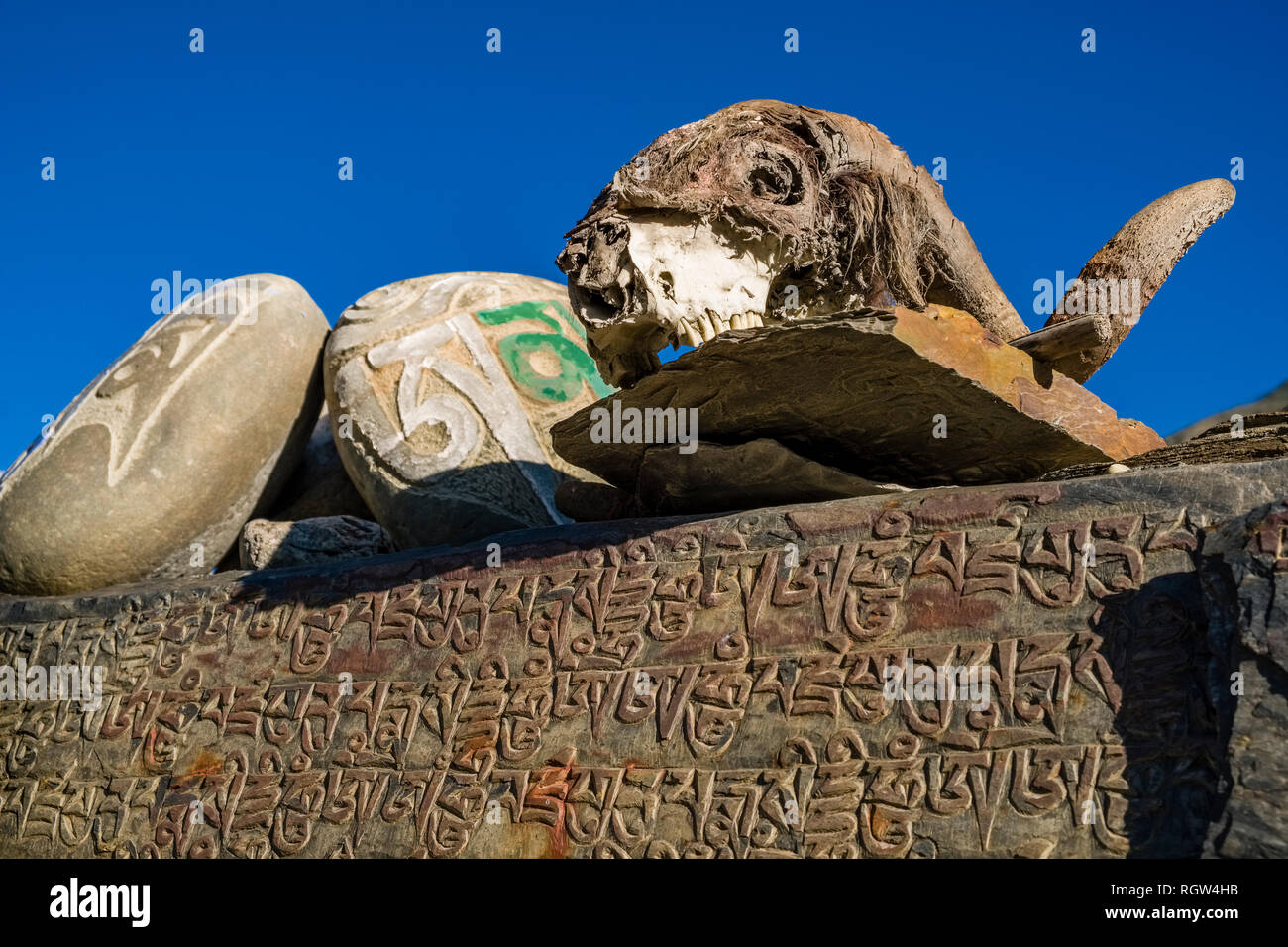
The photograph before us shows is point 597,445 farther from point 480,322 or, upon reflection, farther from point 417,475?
point 480,322

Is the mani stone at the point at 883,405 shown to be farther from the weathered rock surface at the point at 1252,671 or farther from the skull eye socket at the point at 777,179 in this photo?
the weathered rock surface at the point at 1252,671

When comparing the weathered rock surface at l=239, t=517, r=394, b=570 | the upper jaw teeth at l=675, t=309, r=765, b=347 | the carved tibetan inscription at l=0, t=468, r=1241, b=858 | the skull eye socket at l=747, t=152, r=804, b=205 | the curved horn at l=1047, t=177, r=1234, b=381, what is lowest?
the carved tibetan inscription at l=0, t=468, r=1241, b=858

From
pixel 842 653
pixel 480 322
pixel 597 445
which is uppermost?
pixel 480 322

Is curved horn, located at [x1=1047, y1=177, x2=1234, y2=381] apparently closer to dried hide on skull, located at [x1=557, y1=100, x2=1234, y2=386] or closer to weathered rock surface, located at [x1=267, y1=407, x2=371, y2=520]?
dried hide on skull, located at [x1=557, y1=100, x2=1234, y2=386]

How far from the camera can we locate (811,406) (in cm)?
367

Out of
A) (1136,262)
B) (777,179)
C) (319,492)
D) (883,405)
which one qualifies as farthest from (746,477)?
(319,492)

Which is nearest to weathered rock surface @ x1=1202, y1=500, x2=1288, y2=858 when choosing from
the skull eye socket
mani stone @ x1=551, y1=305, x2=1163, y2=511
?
mani stone @ x1=551, y1=305, x2=1163, y2=511

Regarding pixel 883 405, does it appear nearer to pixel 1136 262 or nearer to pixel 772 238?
pixel 772 238

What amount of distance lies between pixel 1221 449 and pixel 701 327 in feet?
4.95

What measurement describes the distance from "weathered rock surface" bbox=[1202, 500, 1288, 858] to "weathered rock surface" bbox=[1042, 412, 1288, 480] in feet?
1.72

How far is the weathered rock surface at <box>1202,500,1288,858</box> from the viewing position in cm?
250

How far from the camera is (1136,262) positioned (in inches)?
159

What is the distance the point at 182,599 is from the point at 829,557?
257 cm

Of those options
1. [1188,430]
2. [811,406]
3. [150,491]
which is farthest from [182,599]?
[1188,430]
